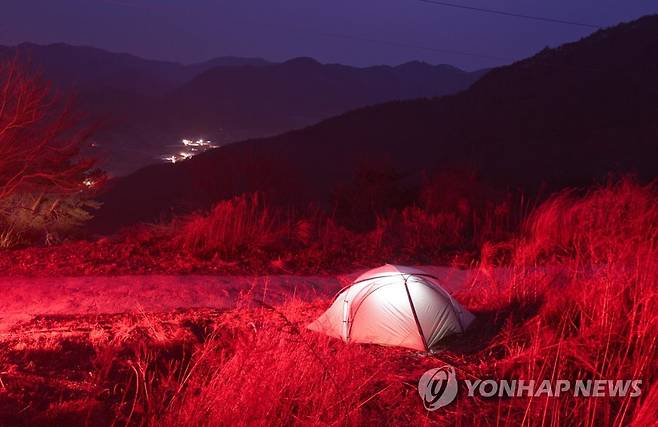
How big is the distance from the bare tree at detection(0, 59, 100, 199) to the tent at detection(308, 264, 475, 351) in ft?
26.7

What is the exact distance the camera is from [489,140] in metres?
51.3

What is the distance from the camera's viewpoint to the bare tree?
12.7m

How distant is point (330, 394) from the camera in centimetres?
438

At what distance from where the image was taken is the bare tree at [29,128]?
12.7 m

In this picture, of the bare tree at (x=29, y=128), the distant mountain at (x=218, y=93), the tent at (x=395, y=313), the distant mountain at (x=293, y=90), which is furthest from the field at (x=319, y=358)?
the distant mountain at (x=293, y=90)

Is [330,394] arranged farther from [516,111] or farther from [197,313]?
[516,111]

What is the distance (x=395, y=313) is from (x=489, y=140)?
45.9 m

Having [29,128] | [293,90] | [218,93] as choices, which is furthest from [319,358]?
[293,90]

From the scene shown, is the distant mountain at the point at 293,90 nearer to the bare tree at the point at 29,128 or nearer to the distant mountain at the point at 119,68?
the distant mountain at the point at 119,68

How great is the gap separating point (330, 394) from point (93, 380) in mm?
1836
